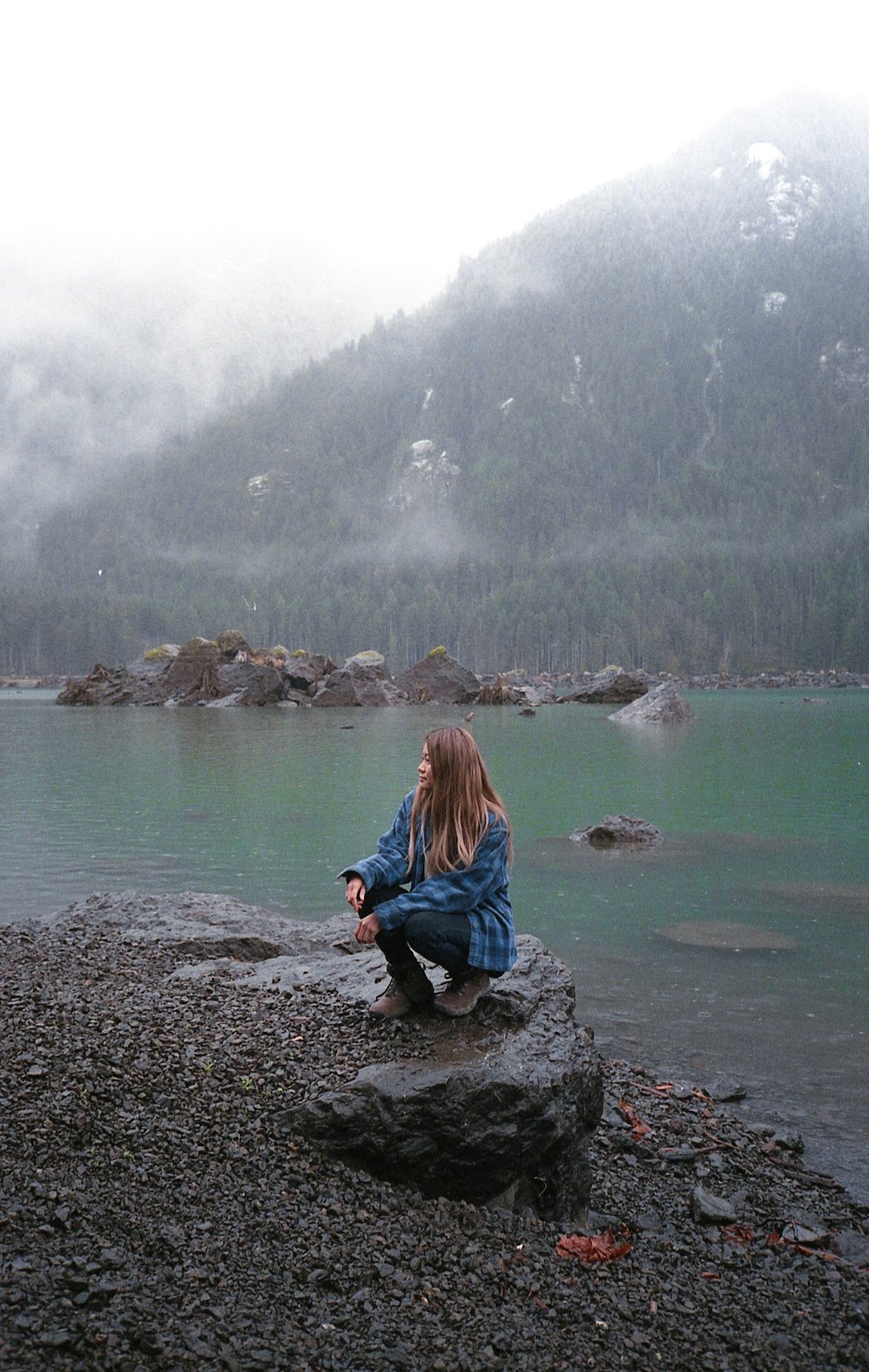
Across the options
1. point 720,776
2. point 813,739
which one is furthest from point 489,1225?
point 813,739

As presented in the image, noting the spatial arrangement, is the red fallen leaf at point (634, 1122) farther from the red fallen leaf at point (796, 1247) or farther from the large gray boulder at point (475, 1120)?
the red fallen leaf at point (796, 1247)

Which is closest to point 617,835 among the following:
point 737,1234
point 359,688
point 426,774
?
point 737,1234

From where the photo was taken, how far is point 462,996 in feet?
19.4

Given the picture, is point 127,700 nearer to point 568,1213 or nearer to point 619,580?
point 568,1213

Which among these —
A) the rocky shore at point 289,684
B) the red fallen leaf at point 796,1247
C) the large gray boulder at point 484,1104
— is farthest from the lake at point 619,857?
the rocky shore at point 289,684

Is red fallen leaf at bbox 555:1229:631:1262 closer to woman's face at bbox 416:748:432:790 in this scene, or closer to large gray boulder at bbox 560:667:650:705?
woman's face at bbox 416:748:432:790

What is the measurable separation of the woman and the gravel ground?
360 millimetres

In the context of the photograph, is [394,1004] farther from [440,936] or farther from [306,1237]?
[306,1237]

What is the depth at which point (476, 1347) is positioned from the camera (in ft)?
13.3

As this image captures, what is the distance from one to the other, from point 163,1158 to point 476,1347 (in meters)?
1.81

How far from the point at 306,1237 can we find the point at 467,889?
1.98 metres

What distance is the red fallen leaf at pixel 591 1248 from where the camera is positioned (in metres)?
5.06

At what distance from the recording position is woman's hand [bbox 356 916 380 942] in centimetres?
555

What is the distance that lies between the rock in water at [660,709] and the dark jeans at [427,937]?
55.1m
